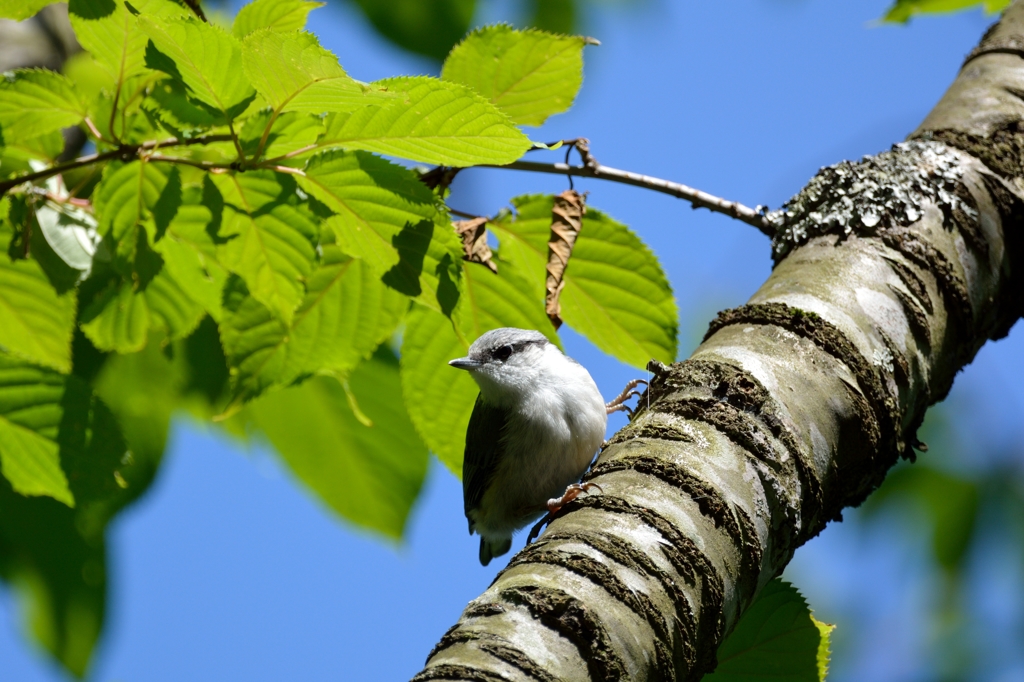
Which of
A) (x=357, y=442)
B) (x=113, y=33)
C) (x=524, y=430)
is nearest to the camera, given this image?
(x=113, y=33)

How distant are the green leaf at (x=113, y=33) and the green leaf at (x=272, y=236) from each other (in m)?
0.34

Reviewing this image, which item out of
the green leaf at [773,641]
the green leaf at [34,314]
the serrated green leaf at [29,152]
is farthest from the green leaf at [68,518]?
the green leaf at [773,641]

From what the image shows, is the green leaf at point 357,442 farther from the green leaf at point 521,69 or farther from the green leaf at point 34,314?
the green leaf at point 521,69

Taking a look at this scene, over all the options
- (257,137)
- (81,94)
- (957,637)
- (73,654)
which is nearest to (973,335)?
(257,137)

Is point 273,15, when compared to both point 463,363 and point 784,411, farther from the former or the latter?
point 784,411

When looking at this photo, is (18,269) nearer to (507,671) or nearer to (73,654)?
(73,654)

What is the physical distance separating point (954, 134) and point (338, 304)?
7.23 feet

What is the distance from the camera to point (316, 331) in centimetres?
236

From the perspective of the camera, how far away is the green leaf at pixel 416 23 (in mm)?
3379

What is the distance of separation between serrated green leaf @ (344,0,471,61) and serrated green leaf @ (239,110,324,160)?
148cm

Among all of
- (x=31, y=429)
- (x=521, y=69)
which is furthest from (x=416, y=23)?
(x=31, y=429)

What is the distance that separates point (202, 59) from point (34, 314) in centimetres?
103

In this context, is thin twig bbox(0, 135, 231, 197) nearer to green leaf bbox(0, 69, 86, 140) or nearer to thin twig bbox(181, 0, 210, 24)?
green leaf bbox(0, 69, 86, 140)

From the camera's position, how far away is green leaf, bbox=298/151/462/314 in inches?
77.7
